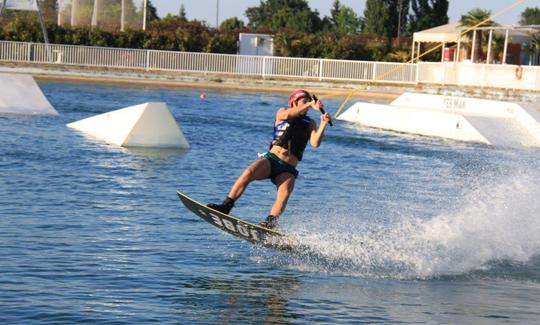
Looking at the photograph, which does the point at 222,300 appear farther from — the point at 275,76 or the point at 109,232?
the point at 275,76

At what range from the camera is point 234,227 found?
1173 centimetres

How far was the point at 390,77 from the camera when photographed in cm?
5256

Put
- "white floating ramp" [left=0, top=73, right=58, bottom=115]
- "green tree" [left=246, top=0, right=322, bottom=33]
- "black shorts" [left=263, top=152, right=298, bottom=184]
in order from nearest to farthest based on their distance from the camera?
"black shorts" [left=263, top=152, right=298, bottom=184] → "white floating ramp" [left=0, top=73, right=58, bottom=115] → "green tree" [left=246, top=0, right=322, bottom=33]

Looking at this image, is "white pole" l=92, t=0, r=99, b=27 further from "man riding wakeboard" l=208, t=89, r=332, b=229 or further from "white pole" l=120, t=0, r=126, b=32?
"man riding wakeboard" l=208, t=89, r=332, b=229

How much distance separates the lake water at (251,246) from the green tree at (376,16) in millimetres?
61237

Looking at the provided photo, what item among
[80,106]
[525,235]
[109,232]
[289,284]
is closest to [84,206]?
[109,232]

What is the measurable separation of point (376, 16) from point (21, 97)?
55426mm

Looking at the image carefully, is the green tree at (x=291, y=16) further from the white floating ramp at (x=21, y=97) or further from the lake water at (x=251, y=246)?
the lake water at (x=251, y=246)

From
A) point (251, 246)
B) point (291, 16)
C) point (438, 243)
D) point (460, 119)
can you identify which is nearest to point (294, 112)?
point (251, 246)

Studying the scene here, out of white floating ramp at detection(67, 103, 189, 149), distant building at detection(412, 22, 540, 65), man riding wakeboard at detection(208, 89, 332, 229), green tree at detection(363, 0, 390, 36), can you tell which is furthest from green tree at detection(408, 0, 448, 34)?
man riding wakeboard at detection(208, 89, 332, 229)

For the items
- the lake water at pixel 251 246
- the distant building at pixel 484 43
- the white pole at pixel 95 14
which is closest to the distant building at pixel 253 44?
the white pole at pixel 95 14

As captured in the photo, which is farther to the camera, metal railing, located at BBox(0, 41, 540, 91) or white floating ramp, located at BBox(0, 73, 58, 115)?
metal railing, located at BBox(0, 41, 540, 91)

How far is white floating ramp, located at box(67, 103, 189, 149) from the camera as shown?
2373 cm

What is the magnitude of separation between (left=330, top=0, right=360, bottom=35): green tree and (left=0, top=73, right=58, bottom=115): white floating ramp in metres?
71.9
